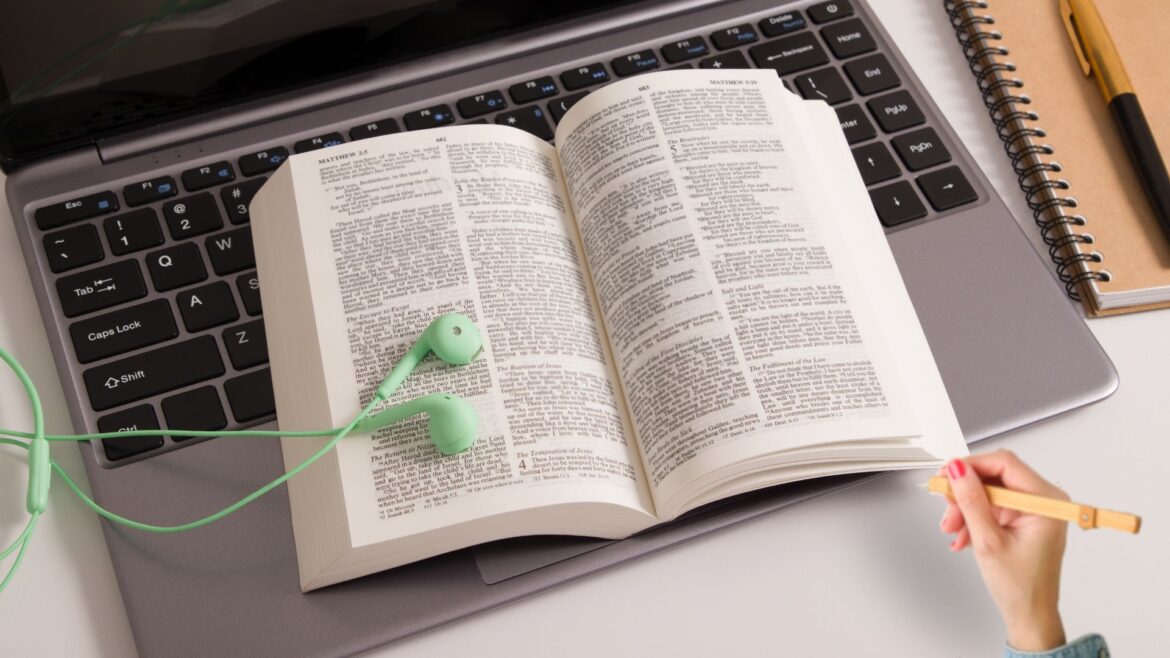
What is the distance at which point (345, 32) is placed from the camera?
0.84 metres

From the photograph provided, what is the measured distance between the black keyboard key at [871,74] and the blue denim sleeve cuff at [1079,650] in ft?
1.52

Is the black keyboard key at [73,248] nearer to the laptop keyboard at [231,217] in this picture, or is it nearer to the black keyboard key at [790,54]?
the laptop keyboard at [231,217]

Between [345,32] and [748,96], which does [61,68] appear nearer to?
[345,32]

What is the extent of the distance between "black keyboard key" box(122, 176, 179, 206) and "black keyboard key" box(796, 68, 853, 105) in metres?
0.52

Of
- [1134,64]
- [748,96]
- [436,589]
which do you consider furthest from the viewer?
[1134,64]

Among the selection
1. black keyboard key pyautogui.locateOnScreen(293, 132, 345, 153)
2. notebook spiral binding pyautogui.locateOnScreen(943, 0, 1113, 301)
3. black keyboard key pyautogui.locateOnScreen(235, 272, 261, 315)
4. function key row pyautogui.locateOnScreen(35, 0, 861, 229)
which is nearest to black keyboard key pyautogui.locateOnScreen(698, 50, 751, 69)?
function key row pyautogui.locateOnScreen(35, 0, 861, 229)

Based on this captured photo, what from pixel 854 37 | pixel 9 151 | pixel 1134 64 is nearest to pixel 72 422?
pixel 9 151

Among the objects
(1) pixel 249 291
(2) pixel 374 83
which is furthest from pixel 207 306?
(2) pixel 374 83

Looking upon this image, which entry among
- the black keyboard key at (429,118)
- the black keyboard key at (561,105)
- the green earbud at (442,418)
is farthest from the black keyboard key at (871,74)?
the green earbud at (442,418)

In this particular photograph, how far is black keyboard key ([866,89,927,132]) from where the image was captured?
840 millimetres

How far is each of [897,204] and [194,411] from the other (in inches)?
21.6

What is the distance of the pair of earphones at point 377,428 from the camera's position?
A: 2.03ft

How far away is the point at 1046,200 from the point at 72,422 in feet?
2.49

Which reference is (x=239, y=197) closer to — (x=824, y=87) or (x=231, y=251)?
(x=231, y=251)
